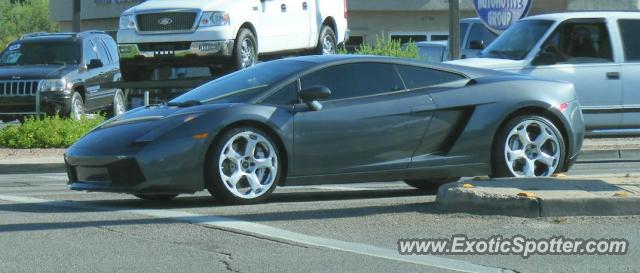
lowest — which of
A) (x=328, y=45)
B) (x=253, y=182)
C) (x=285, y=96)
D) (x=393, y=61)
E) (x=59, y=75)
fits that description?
(x=59, y=75)

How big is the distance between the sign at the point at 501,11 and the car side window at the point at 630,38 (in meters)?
2.64

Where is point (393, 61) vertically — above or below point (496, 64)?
above

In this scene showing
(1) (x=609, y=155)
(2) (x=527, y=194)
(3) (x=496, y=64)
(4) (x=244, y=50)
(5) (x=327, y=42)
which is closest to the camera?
(2) (x=527, y=194)

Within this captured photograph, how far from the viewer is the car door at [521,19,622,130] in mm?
13922

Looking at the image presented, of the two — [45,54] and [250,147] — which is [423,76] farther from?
[45,54]

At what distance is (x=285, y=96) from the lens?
966 centimetres

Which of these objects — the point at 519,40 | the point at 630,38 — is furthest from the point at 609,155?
the point at 519,40

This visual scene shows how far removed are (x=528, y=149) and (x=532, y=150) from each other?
0.14ft

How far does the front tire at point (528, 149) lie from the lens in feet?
33.0

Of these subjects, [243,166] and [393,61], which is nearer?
[243,166]

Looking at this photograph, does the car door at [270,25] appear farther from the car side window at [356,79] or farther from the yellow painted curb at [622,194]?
the yellow painted curb at [622,194]

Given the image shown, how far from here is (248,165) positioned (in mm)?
9305

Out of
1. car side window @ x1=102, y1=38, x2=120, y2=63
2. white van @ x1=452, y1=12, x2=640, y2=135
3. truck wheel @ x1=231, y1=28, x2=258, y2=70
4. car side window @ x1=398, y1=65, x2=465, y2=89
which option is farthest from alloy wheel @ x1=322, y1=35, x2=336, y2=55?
car side window @ x1=398, y1=65, x2=465, y2=89

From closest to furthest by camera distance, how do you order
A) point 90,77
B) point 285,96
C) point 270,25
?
point 285,96, point 270,25, point 90,77
